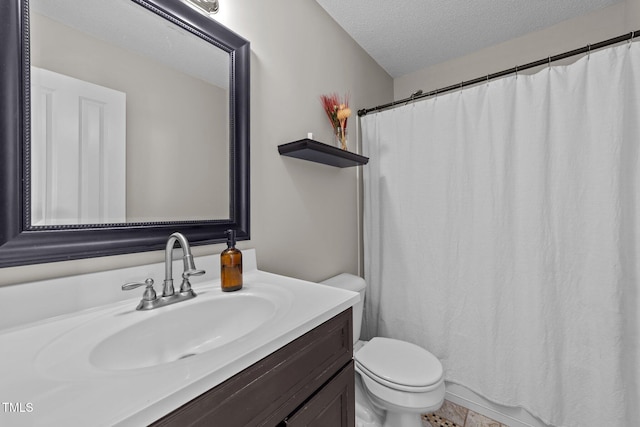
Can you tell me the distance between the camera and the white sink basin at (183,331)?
616mm

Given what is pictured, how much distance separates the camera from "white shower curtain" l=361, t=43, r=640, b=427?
114 centimetres

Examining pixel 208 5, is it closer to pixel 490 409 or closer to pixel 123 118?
pixel 123 118

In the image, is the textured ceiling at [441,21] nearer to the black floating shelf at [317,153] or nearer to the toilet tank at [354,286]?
the black floating shelf at [317,153]

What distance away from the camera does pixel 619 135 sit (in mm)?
1131

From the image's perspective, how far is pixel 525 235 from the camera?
1.33 meters

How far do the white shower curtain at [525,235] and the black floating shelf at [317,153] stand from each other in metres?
0.39

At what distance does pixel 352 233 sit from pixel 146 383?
1505mm

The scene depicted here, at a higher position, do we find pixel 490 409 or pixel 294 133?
pixel 294 133

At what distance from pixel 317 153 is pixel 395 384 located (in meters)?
1.07

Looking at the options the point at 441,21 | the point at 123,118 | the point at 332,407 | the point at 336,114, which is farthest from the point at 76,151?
the point at 441,21

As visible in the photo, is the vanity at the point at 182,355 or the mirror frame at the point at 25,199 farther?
the mirror frame at the point at 25,199

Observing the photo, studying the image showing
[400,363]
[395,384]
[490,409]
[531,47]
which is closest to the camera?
[395,384]

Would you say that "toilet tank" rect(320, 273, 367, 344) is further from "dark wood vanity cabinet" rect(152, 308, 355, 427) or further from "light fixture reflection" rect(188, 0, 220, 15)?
"light fixture reflection" rect(188, 0, 220, 15)

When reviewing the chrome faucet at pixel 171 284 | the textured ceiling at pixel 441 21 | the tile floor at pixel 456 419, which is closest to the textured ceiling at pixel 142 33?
the chrome faucet at pixel 171 284
